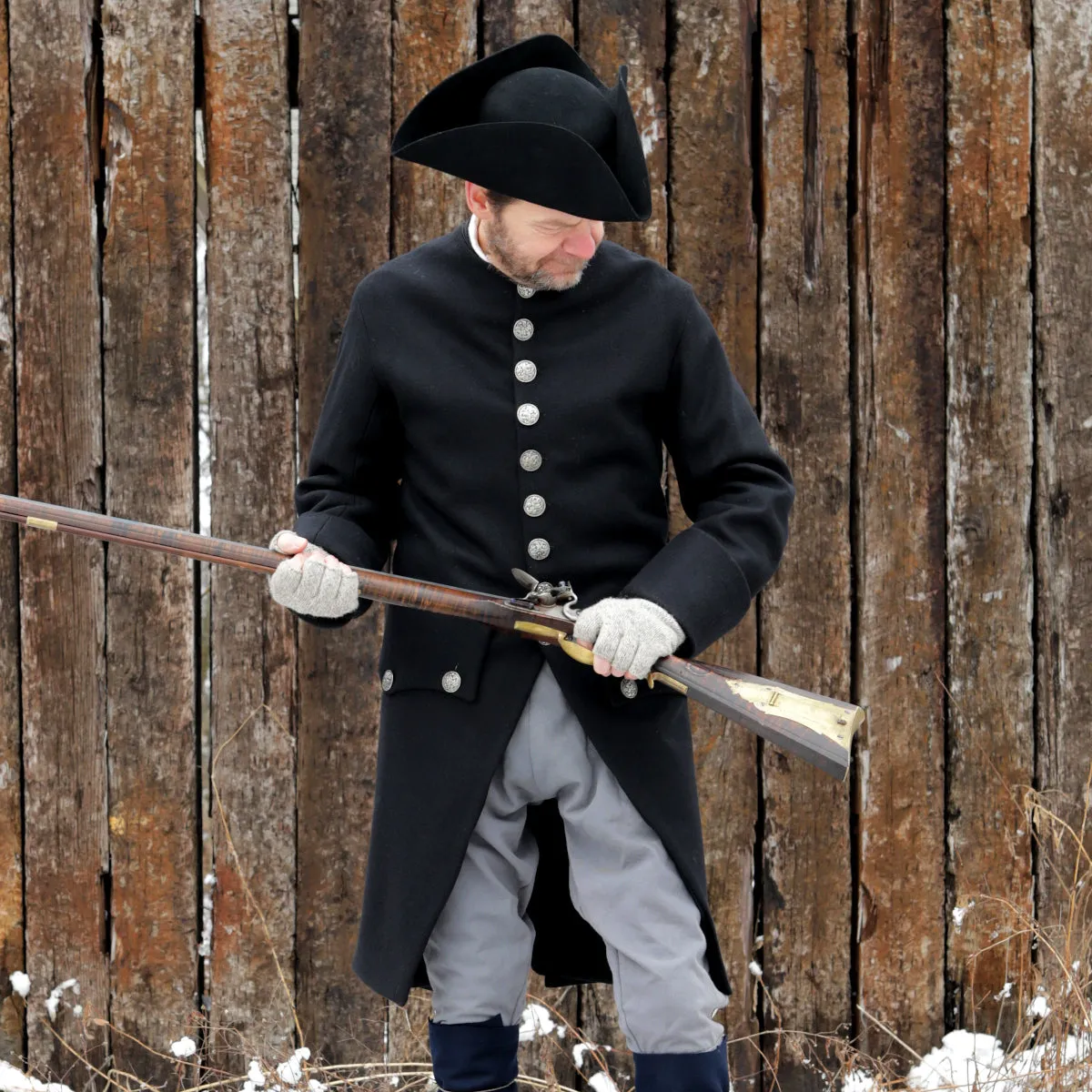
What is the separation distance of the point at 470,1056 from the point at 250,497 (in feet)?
4.89

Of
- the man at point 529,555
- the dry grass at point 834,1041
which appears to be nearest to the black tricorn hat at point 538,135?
the man at point 529,555

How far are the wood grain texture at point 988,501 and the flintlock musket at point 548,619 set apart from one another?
46.8 inches

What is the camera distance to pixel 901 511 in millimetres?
3258

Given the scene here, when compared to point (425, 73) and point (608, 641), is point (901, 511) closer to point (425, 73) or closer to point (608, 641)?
point (608, 641)

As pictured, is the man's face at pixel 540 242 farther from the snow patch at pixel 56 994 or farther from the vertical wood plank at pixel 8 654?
the snow patch at pixel 56 994

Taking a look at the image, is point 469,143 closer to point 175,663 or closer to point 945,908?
point 175,663

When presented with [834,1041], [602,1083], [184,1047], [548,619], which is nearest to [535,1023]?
[602,1083]

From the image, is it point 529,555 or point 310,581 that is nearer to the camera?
point 310,581

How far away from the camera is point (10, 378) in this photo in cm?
321

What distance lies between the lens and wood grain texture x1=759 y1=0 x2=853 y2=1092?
10.5 ft

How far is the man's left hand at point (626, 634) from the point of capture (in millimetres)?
2111

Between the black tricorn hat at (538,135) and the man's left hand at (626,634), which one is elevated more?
the black tricorn hat at (538,135)

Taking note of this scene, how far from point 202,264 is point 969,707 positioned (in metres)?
2.16

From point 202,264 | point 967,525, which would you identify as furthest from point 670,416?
point 202,264
